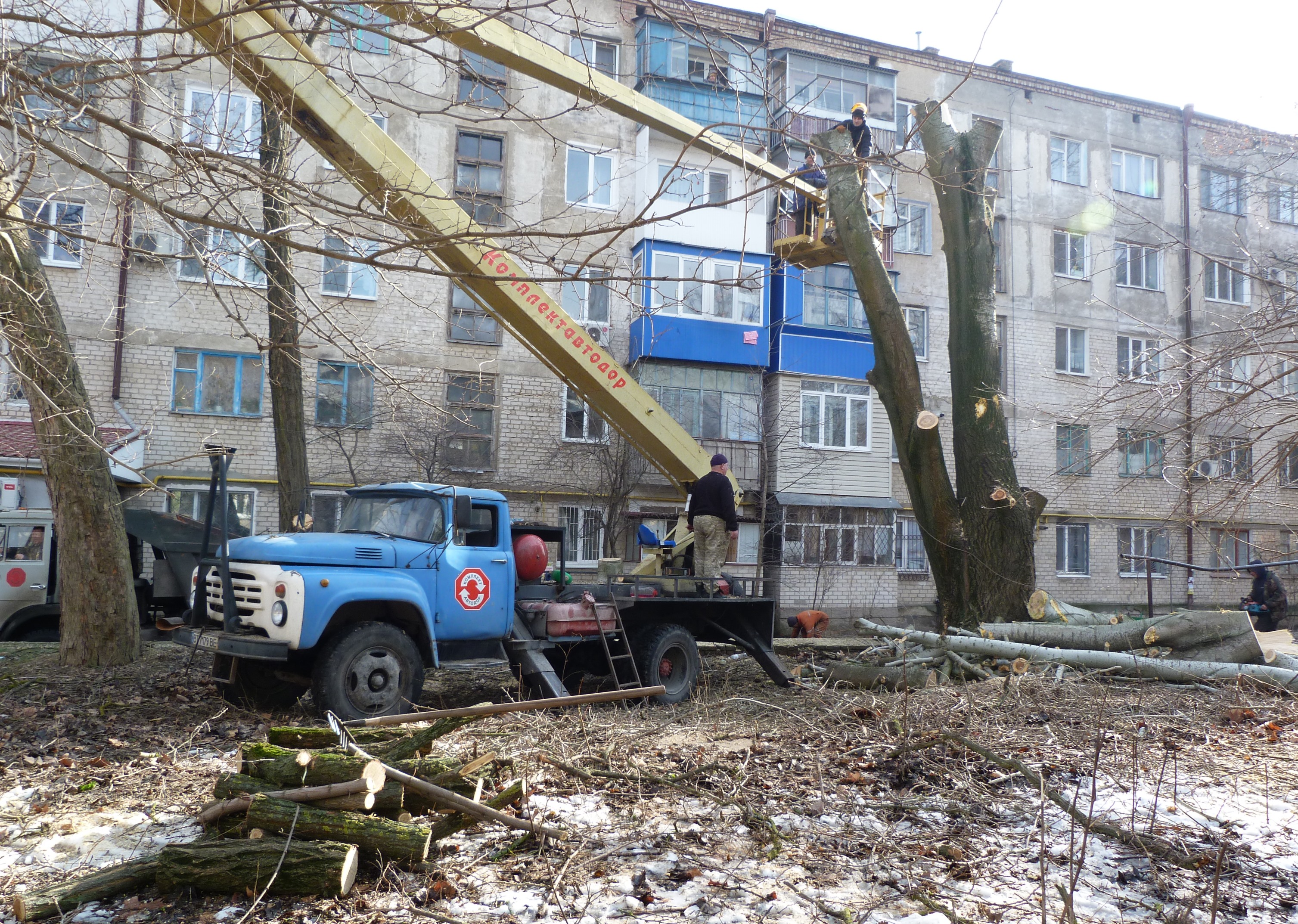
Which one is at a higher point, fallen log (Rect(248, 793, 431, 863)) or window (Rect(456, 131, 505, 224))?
window (Rect(456, 131, 505, 224))

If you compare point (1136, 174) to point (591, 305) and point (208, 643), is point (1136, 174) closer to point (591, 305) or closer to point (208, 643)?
point (591, 305)

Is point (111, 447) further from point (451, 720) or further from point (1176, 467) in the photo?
point (1176, 467)

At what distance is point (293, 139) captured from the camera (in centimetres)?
1161

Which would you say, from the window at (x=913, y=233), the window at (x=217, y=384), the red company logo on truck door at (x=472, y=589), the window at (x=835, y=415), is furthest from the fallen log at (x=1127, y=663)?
the window at (x=913, y=233)

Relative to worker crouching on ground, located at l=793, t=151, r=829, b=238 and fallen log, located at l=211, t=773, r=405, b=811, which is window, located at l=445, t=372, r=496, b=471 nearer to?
worker crouching on ground, located at l=793, t=151, r=829, b=238

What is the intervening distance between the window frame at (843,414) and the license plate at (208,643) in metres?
17.8

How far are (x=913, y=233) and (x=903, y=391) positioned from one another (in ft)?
54.0

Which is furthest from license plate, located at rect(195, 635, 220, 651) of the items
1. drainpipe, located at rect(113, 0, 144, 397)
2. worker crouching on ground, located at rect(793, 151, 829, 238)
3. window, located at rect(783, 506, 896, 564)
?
window, located at rect(783, 506, 896, 564)

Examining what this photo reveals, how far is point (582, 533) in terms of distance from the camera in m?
23.3

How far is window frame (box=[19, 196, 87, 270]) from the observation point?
20.7ft

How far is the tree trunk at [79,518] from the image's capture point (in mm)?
9492

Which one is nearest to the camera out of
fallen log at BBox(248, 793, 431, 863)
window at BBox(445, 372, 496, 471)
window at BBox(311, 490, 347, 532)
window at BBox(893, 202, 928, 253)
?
fallen log at BBox(248, 793, 431, 863)

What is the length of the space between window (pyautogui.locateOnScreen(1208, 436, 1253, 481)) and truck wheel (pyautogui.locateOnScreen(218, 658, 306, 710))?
7.58m

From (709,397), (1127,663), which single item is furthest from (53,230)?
(709,397)
